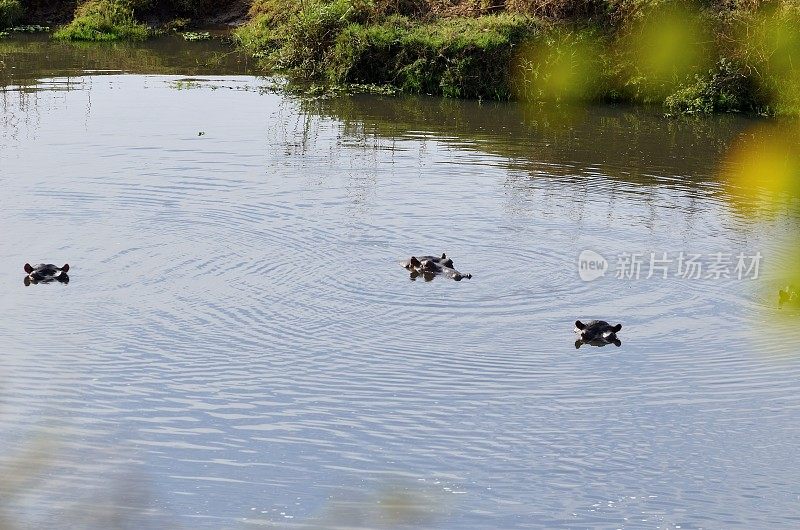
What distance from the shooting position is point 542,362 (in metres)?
10.7

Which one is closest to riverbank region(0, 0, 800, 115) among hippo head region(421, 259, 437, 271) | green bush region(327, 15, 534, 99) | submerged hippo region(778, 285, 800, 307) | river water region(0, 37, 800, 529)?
green bush region(327, 15, 534, 99)

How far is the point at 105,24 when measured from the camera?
115ft

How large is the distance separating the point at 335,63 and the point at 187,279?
15.5m

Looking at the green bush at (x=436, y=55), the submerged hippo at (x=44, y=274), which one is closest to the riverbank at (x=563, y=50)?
the green bush at (x=436, y=55)

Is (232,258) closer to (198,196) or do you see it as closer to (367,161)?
(198,196)

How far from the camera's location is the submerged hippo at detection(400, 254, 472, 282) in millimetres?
12802

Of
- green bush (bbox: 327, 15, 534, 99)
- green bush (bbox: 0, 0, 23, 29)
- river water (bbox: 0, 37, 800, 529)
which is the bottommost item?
river water (bbox: 0, 37, 800, 529)

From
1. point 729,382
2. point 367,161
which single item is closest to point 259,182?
point 367,161

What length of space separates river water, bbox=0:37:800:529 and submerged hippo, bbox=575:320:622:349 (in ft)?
0.36

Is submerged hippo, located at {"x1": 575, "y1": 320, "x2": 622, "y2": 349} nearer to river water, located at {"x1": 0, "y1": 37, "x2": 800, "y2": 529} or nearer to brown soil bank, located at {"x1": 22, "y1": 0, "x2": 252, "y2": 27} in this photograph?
river water, located at {"x1": 0, "y1": 37, "x2": 800, "y2": 529}

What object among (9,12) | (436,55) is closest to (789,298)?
(436,55)

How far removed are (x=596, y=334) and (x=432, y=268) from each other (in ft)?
7.79

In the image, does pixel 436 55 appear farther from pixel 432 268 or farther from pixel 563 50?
pixel 432 268

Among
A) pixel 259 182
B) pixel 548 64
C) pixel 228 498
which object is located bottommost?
pixel 228 498
